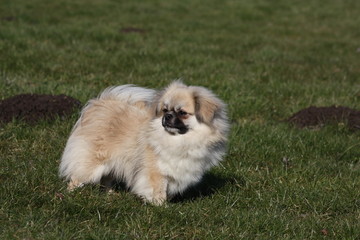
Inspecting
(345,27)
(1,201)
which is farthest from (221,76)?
(345,27)

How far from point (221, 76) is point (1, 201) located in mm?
5700

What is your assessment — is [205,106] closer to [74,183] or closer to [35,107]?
[74,183]

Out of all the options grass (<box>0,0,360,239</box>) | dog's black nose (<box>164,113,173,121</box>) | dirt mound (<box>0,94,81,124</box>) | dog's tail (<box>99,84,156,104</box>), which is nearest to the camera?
grass (<box>0,0,360,239</box>)

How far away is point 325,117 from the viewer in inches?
304

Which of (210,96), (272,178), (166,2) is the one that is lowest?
(166,2)

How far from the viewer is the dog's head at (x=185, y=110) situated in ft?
16.2

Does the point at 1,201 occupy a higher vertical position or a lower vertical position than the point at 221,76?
higher

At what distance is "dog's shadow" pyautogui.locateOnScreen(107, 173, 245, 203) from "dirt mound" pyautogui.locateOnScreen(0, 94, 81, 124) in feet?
5.54

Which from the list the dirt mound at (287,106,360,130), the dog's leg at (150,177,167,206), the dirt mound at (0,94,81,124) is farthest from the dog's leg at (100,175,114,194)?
the dirt mound at (287,106,360,130)

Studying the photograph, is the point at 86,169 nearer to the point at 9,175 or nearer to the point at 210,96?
the point at 9,175

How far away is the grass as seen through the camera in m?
4.55

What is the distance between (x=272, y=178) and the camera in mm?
5773

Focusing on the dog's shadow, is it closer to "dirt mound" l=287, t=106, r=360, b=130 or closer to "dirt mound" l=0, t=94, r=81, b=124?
"dirt mound" l=0, t=94, r=81, b=124

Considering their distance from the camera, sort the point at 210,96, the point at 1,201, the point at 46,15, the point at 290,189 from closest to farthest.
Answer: the point at 1,201
the point at 210,96
the point at 290,189
the point at 46,15
